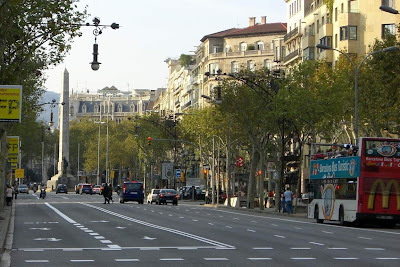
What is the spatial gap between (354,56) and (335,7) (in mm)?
20730

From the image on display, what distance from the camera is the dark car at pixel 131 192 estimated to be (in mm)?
83500

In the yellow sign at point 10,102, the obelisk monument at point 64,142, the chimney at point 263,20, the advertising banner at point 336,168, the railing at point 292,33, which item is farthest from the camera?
the chimney at point 263,20

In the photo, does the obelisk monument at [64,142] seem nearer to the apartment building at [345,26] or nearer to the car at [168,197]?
the apartment building at [345,26]

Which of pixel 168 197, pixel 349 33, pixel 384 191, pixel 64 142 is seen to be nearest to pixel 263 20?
pixel 64 142

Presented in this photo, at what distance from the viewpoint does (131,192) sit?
275ft

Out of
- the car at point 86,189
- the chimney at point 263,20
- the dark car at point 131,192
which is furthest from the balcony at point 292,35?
the chimney at point 263,20

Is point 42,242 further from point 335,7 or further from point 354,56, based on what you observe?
point 335,7

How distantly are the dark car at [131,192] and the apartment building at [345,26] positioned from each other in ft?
60.4

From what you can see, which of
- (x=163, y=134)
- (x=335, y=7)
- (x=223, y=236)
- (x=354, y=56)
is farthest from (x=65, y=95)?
(x=223, y=236)

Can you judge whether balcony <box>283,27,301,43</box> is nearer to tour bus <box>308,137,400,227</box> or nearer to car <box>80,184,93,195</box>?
car <box>80,184,93,195</box>

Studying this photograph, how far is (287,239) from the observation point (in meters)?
28.4

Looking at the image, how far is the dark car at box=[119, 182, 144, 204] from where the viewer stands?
3287 inches

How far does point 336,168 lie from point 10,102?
16606 millimetres

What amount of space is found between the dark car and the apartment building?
1842 centimetres
